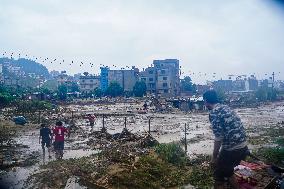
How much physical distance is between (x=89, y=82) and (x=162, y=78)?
3109 cm

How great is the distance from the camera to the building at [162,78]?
3959 inches

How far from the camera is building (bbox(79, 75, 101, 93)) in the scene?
390 feet

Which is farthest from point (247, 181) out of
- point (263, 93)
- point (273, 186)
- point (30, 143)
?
point (263, 93)

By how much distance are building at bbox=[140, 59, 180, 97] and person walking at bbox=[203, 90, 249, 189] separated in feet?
303

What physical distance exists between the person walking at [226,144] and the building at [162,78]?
92.5 m

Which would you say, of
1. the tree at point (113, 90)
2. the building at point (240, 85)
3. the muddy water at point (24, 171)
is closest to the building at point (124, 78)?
the tree at point (113, 90)

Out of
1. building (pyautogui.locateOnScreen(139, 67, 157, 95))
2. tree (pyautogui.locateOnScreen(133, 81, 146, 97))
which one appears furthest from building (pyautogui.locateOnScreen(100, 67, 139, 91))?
tree (pyautogui.locateOnScreen(133, 81, 146, 97))

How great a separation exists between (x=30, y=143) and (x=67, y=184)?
12.7 meters

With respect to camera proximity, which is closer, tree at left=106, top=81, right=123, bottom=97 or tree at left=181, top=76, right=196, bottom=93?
tree at left=106, top=81, right=123, bottom=97

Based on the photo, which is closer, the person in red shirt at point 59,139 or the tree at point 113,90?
the person in red shirt at point 59,139

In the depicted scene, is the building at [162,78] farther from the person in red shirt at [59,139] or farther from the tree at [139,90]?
the person in red shirt at [59,139]

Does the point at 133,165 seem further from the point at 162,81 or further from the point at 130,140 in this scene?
the point at 162,81

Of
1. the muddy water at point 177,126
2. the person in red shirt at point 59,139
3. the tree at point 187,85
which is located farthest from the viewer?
the tree at point 187,85

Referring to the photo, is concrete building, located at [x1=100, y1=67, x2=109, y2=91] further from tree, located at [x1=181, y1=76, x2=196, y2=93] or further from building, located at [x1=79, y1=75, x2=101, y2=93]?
tree, located at [x1=181, y1=76, x2=196, y2=93]
